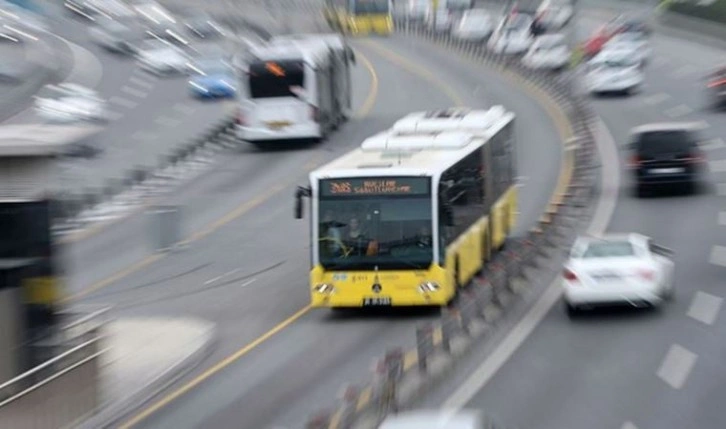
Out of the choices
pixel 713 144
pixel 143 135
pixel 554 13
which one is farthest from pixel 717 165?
pixel 554 13

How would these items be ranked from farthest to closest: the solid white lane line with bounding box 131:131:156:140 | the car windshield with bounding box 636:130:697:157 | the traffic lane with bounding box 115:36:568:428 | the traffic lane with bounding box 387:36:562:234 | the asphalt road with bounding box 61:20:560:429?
the solid white lane line with bounding box 131:131:156:140 → the traffic lane with bounding box 387:36:562:234 → the car windshield with bounding box 636:130:697:157 → the asphalt road with bounding box 61:20:560:429 → the traffic lane with bounding box 115:36:568:428

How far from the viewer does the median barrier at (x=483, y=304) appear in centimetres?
1842

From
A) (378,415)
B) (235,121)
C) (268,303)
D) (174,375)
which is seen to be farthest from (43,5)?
(378,415)

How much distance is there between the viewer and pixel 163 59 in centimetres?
7531

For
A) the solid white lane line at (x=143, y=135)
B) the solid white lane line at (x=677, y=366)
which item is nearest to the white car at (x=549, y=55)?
the solid white lane line at (x=143, y=135)

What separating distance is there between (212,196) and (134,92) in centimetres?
2457

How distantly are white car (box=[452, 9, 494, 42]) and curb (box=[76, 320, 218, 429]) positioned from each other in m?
59.5

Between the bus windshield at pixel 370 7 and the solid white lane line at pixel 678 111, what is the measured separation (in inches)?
1403

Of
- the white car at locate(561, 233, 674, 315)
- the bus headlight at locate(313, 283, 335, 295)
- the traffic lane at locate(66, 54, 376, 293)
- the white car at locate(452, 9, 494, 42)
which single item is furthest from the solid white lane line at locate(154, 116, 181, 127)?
the white car at locate(561, 233, 674, 315)

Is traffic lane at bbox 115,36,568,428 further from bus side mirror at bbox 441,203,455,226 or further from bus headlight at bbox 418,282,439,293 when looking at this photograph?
bus side mirror at bbox 441,203,455,226

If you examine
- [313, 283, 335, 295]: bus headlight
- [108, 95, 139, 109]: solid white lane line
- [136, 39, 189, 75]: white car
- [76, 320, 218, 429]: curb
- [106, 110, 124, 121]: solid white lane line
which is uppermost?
[136, 39, 189, 75]: white car

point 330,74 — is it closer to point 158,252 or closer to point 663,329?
point 158,252

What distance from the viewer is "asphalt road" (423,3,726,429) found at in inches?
787

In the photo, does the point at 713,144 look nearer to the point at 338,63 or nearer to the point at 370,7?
the point at 338,63
